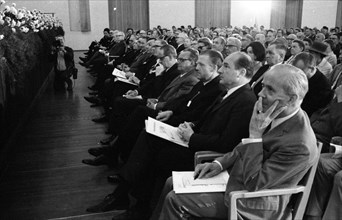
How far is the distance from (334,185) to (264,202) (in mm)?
579

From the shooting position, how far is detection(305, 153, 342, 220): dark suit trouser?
2344 mm

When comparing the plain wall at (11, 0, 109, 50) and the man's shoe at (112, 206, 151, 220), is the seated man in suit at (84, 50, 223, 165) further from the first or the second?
the plain wall at (11, 0, 109, 50)

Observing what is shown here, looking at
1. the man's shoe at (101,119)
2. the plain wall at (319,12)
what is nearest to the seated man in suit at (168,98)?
the man's shoe at (101,119)

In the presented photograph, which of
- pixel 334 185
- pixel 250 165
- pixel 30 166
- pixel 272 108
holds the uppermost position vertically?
pixel 272 108

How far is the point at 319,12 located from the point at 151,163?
71.2ft

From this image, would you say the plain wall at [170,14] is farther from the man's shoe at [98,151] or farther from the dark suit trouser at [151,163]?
the dark suit trouser at [151,163]

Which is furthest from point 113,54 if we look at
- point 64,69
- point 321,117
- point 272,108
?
point 272,108

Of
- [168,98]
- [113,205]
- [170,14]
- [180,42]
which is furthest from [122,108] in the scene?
[170,14]

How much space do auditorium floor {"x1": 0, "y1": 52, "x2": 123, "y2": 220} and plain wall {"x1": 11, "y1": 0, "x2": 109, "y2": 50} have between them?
1432 centimetres

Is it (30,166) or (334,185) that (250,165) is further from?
(30,166)

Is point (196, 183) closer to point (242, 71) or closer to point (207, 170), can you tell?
point (207, 170)

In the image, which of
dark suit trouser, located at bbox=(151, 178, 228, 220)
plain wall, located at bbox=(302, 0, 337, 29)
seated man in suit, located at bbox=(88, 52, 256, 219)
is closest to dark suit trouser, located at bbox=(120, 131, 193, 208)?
seated man in suit, located at bbox=(88, 52, 256, 219)

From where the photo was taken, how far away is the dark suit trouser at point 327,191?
234 centimetres

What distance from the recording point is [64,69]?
8984 millimetres
